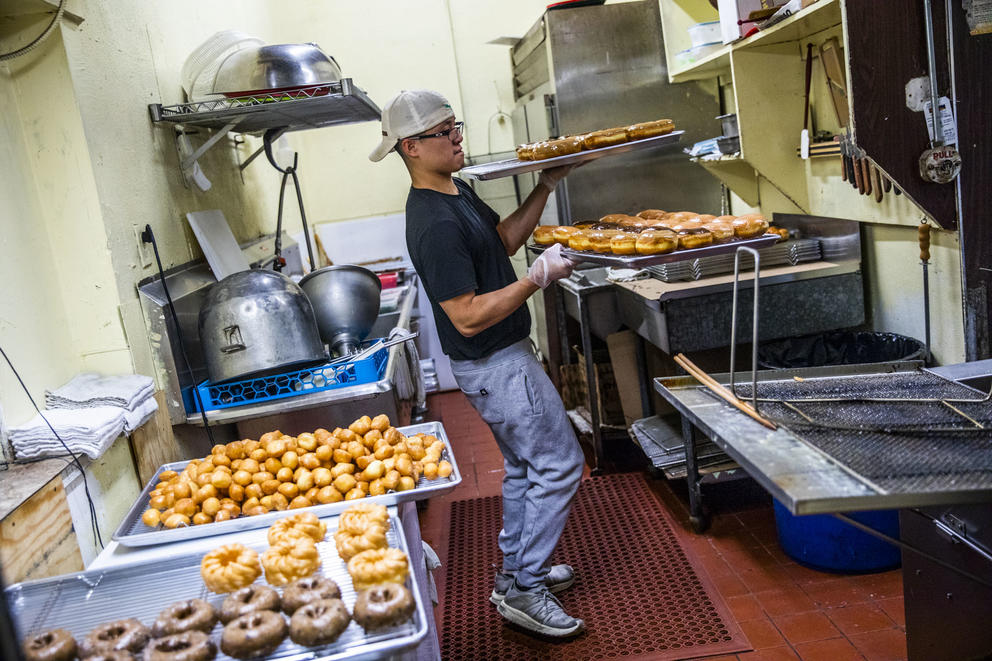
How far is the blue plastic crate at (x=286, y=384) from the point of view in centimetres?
286

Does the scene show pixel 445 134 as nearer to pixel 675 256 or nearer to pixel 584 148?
pixel 584 148

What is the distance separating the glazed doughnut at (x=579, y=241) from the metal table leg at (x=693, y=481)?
954 mm

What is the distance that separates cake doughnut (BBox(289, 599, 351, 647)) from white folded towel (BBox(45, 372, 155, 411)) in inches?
49.5

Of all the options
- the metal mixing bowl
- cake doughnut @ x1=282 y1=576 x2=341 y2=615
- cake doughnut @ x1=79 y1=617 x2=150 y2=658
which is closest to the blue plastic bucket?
cake doughnut @ x1=282 y1=576 x2=341 y2=615

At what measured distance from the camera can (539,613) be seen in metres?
2.67

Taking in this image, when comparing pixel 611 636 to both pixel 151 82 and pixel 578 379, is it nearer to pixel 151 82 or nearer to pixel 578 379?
pixel 578 379

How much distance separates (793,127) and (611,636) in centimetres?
225

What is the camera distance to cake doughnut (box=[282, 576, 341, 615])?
1.46 m

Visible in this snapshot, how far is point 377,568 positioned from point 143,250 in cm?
179

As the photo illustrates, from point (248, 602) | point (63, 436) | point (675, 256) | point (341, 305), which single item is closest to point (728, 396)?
point (675, 256)

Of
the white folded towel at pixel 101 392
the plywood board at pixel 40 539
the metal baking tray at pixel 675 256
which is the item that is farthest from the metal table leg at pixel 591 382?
the plywood board at pixel 40 539

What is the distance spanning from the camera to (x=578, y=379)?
15.1ft

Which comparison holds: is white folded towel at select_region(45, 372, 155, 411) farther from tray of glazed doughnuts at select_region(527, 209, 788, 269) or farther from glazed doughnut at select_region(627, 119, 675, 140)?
glazed doughnut at select_region(627, 119, 675, 140)

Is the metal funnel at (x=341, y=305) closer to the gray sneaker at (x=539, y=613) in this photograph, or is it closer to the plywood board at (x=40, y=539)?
the gray sneaker at (x=539, y=613)
